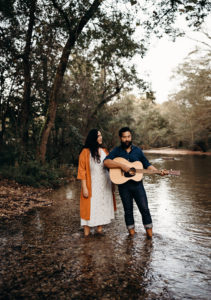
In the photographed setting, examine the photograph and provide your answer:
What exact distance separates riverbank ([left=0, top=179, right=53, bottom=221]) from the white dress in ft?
7.91

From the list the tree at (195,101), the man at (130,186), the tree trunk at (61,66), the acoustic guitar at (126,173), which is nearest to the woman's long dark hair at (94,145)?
the man at (130,186)

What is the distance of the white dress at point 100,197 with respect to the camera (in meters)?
4.51

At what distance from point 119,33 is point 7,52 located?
4.70 m

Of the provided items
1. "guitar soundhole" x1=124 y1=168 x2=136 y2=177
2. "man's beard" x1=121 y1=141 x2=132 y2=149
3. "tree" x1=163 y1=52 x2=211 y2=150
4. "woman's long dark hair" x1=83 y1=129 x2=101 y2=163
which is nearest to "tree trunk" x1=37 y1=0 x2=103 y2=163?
"woman's long dark hair" x1=83 y1=129 x2=101 y2=163

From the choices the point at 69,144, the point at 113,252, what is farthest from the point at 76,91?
the point at 113,252

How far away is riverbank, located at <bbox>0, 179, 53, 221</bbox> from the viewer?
6.35m

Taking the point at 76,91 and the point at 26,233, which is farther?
the point at 76,91

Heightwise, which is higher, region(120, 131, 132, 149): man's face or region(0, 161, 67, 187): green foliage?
region(120, 131, 132, 149): man's face

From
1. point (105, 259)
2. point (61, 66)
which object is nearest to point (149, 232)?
point (105, 259)

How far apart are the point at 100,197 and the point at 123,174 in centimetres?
59

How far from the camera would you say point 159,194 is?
868cm

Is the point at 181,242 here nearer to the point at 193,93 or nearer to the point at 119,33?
the point at 119,33

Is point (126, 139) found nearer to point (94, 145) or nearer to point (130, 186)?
point (94, 145)

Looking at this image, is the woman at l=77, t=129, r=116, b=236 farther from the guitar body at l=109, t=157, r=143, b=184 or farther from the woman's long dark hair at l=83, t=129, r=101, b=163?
the guitar body at l=109, t=157, r=143, b=184
